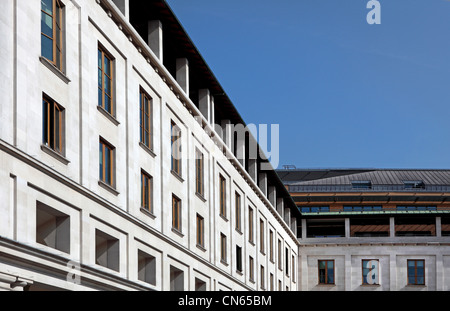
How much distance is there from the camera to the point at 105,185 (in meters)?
28.2

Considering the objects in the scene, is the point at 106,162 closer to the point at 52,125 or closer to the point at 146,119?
the point at 52,125

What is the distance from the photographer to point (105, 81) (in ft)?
96.4

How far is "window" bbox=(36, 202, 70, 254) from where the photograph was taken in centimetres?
2475

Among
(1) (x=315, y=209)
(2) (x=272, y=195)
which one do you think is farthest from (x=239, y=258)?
(1) (x=315, y=209)

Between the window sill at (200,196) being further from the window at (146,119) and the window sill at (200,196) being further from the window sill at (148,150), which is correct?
the window at (146,119)

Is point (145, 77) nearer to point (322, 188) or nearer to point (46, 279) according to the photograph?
point (46, 279)

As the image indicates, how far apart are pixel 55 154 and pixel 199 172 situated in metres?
18.7

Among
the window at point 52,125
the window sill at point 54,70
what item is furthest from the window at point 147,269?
the window sill at point 54,70

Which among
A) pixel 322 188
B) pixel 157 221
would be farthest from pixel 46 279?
pixel 322 188

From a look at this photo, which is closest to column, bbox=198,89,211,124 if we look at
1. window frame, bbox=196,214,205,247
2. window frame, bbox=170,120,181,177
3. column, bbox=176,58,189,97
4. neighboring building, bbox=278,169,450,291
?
column, bbox=176,58,189,97

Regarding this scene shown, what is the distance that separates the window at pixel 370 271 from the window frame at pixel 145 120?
46570 mm

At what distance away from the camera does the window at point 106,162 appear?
2855 centimetres

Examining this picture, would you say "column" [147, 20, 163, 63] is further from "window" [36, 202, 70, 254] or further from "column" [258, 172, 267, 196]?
"column" [258, 172, 267, 196]
